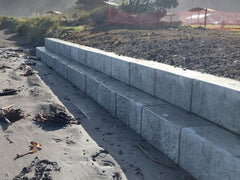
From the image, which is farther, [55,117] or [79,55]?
[79,55]

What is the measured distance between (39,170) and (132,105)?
1.97m

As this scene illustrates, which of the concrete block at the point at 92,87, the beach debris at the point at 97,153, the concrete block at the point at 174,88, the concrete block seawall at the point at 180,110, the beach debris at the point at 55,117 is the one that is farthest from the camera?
the concrete block at the point at 92,87

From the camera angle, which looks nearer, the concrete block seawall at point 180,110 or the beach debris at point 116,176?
the concrete block seawall at point 180,110

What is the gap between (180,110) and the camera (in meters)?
4.71

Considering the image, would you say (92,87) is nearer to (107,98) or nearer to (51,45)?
(107,98)

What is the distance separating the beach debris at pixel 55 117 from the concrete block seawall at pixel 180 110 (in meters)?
0.91

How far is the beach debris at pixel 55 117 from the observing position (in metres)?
5.74

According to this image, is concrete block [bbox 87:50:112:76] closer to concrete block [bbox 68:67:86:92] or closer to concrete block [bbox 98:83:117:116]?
concrete block [bbox 68:67:86:92]

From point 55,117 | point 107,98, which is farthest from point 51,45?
point 55,117

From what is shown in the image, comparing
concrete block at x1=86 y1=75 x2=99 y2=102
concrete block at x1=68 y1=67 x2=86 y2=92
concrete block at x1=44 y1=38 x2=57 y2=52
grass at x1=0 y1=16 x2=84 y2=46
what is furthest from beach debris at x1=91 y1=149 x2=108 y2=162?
grass at x1=0 y1=16 x2=84 y2=46

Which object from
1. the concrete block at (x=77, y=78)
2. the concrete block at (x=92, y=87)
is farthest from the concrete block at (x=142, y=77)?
the concrete block at (x=77, y=78)

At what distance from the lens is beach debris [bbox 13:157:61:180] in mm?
3746

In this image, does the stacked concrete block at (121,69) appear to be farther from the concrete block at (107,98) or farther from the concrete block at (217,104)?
the concrete block at (217,104)

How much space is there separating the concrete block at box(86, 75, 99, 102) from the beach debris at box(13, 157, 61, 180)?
10.1 feet
